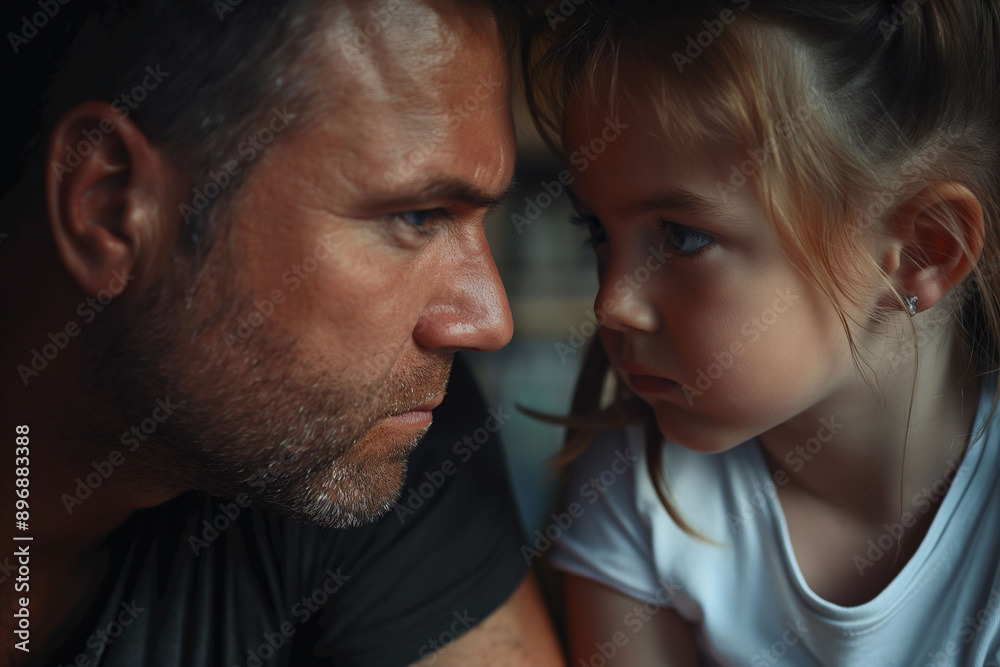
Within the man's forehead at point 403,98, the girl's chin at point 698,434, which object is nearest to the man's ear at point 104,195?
the man's forehead at point 403,98

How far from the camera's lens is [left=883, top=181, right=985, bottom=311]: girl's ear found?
0.82 metres

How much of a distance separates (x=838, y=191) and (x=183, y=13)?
2.17 ft

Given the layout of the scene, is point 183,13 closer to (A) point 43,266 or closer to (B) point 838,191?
(A) point 43,266

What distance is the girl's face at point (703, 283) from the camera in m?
0.80

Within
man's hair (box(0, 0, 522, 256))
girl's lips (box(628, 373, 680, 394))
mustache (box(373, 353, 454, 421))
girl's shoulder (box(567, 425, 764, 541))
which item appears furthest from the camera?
girl's shoulder (box(567, 425, 764, 541))

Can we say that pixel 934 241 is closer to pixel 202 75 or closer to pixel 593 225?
pixel 593 225

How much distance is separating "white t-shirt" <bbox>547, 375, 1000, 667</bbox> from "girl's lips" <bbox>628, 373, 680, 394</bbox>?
135mm

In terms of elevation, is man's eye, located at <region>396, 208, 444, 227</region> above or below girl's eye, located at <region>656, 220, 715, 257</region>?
above

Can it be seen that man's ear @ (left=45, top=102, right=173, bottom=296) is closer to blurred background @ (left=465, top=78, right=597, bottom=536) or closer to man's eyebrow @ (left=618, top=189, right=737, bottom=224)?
man's eyebrow @ (left=618, top=189, right=737, bottom=224)

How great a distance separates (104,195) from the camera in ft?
2.42

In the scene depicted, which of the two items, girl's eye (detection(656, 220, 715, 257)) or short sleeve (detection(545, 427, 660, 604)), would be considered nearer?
girl's eye (detection(656, 220, 715, 257))

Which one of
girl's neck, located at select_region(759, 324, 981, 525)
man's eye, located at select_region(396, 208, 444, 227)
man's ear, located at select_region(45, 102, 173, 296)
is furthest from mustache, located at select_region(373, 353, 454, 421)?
girl's neck, located at select_region(759, 324, 981, 525)

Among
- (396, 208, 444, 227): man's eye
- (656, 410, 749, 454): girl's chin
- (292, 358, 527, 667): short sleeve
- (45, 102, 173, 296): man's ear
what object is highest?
(45, 102, 173, 296): man's ear

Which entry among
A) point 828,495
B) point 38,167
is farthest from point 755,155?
point 38,167
